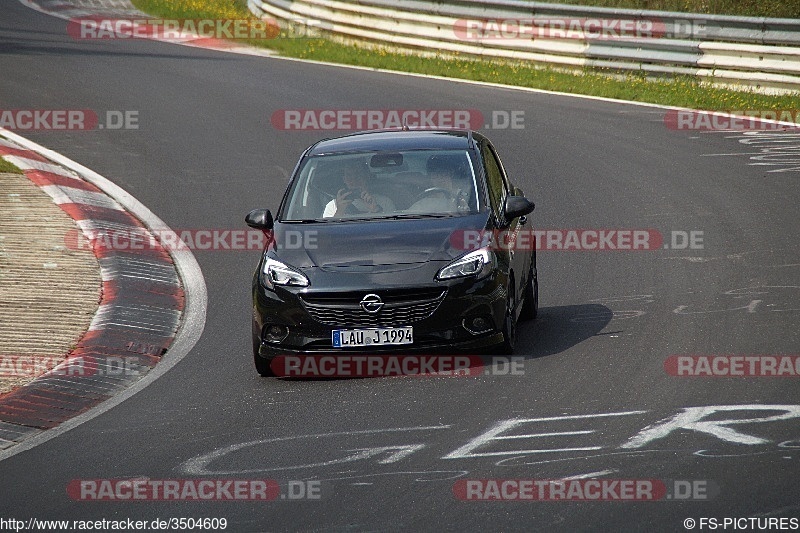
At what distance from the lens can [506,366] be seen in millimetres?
9938

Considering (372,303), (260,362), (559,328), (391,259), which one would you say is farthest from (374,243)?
(559,328)

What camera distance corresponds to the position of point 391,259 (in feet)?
32.7

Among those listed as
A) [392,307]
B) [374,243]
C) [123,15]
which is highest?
[123,15]

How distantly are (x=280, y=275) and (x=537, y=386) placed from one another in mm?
2162

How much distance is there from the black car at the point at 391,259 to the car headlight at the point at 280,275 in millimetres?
11

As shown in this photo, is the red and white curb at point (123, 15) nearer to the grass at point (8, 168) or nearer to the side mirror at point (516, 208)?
the grass at point (8, 168)

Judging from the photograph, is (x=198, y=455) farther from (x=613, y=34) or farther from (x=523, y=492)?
(x=613, y=34)

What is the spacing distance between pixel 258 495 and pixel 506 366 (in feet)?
10.3

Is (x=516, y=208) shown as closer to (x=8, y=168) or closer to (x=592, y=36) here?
(x=8, y=168)

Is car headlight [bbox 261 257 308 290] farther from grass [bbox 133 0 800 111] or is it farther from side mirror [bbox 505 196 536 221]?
grass [bbox 133 0 800 111]

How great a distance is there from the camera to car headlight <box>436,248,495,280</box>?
988 centimetres

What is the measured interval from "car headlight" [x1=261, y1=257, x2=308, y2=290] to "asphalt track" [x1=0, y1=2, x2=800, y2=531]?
0.73m

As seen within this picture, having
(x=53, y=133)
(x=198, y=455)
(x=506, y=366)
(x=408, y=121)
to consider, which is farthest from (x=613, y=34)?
(x=198, y=455)

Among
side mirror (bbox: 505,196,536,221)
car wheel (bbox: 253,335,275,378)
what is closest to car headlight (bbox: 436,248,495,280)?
side mirror (bbox: 505,196,536,221)
